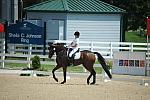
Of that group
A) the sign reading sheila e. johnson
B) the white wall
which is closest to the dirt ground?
the sign reading sheila e. johnson

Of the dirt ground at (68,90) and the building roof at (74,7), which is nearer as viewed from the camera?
the dirt ground at (68,90)

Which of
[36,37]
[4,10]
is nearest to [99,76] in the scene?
[36,37]

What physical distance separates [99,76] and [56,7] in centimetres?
1623

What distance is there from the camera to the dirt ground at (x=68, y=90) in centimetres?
1439

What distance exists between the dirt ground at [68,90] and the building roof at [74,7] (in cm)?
1617

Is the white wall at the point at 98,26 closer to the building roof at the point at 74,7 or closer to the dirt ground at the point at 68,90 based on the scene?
the building roof at the point at 74,7

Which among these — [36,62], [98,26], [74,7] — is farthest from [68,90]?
[74,7]

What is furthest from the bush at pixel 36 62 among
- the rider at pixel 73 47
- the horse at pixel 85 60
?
the rider at pixel 73 47

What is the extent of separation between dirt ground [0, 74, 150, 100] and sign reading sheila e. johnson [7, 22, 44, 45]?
5379 mm

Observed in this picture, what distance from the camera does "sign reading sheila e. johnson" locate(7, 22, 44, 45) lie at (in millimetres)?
25530

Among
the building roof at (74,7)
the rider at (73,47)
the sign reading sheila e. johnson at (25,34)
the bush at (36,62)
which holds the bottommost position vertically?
the bush at (36,62)

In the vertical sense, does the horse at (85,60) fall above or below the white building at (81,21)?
below

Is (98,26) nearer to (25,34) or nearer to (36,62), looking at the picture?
(25,34)

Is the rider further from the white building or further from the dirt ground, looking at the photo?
the white building
